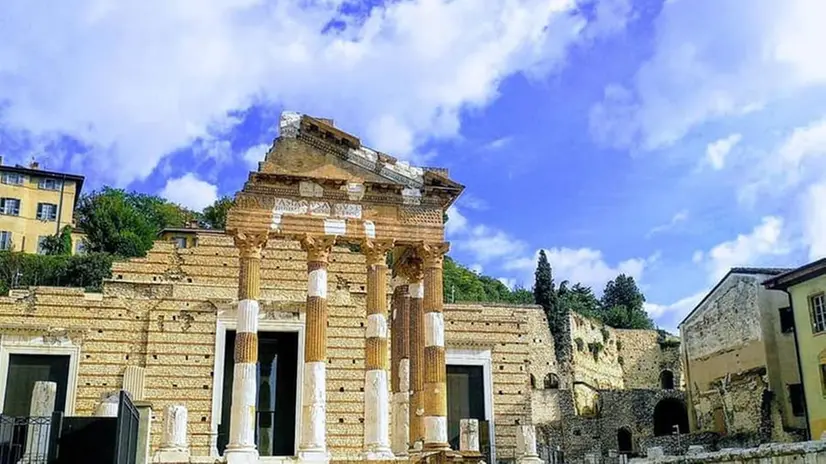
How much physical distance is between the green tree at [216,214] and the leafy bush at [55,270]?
15020 millimetres

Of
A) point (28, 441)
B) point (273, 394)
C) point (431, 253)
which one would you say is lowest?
point (28, 441)

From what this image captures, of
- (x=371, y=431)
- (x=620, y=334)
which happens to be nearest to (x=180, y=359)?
(x=371, y=431)

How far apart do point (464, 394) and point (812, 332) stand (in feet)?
48.2

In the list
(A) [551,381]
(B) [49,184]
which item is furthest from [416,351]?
(B) [49,184]

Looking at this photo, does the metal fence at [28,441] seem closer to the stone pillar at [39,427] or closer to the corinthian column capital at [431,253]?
the stone pillar at [39,427]

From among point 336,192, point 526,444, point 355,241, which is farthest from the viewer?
point 355,241

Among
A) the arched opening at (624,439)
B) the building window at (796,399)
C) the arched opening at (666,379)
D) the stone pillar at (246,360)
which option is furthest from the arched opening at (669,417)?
the stone pillar at (246,360)

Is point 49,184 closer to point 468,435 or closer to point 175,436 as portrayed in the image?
point 175,436

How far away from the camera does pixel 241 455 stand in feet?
73.5

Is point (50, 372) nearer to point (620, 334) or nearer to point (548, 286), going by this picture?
point (548, 286)

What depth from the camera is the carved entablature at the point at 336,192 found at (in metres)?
24.6

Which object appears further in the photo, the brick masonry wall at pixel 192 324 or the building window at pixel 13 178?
the building window at pixel 13 178

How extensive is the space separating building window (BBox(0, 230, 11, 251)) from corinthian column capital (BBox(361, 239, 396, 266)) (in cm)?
5057

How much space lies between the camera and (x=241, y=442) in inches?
891
